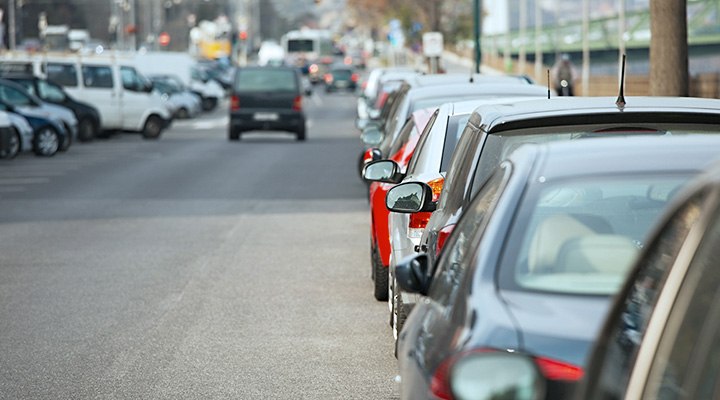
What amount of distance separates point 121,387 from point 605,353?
201 inches

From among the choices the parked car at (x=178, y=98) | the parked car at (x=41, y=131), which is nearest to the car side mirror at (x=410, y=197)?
the parked car at (x=41, y=131)

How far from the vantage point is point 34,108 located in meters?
32.8

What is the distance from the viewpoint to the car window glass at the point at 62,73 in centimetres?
3928

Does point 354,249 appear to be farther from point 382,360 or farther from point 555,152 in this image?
point 555,152

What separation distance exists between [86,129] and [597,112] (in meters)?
32.6

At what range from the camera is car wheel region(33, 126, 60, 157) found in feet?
106

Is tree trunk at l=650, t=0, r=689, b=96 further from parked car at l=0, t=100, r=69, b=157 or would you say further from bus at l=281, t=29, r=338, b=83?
bus at l=281, t=29, r=338, b=83

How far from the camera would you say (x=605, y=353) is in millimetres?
3285

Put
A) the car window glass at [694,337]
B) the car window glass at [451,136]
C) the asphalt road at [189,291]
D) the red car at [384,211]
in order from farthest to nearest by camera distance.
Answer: the red car at [384,211] < the car window glass at [451,136] < the asphalt road at [189,291] < the car window glass at [694,337]

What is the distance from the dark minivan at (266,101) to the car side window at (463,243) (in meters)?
33.7

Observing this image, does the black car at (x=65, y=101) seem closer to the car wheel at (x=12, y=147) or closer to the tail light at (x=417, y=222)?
the car wheel at (x=12, y=147)

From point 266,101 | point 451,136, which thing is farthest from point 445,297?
point 266,101

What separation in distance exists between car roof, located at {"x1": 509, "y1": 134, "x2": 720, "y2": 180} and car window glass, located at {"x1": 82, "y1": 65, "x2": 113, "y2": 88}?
35.6m

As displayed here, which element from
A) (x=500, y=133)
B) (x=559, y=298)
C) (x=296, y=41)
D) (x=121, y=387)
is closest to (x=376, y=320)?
(x=121, y=387)
